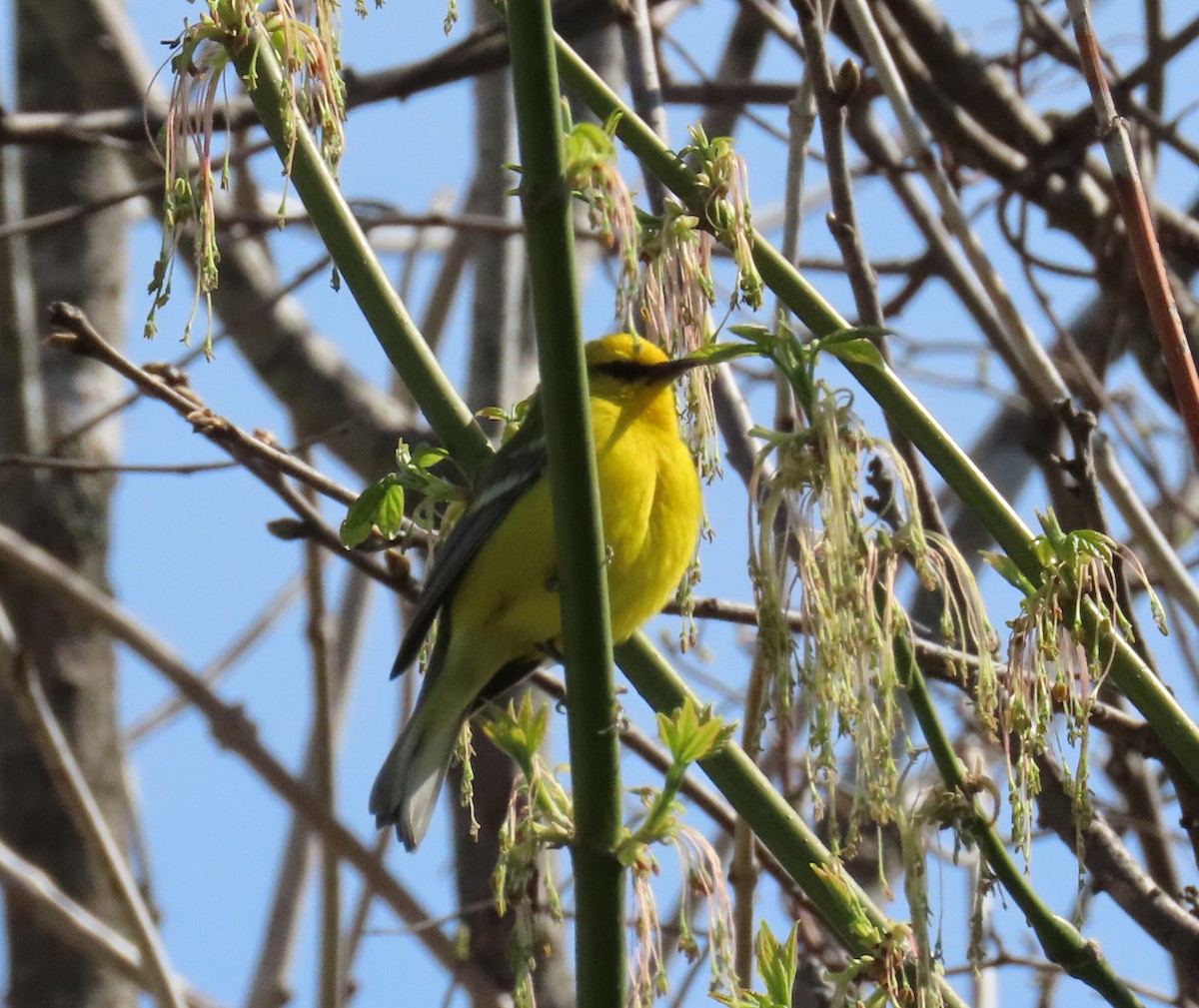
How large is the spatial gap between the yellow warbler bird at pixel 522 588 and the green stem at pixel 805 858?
82 centimetres

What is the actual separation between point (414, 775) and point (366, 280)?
43.0 inches

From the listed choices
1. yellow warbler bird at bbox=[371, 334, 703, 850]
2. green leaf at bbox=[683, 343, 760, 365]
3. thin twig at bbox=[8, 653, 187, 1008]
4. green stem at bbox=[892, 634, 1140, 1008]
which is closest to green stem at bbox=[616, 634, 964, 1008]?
green stem at bbox=[892, 634, 1140, 1008]

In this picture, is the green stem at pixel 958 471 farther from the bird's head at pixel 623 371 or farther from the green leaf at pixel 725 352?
the bird's head at pixel 623 371

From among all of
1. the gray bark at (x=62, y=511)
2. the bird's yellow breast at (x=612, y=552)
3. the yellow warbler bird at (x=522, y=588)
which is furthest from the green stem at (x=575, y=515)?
the gray bark at (x=62, y=511)

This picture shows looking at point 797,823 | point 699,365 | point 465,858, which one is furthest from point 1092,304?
point 797,823

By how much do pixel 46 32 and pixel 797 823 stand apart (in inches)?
201

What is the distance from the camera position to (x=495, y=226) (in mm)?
4004

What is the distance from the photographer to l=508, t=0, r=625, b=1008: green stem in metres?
1.39

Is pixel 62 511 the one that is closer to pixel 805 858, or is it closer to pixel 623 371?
pixel 623 371

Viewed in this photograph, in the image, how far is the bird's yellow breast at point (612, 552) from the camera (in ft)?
9.04

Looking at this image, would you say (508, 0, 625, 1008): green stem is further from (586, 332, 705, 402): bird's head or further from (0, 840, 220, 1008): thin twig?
(0, 840, 220, 1008): thin twig

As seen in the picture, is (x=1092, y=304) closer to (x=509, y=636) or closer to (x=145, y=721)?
(x=509, y=636)

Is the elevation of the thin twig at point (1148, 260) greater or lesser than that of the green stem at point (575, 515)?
greater

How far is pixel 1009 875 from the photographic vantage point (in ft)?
5.88
